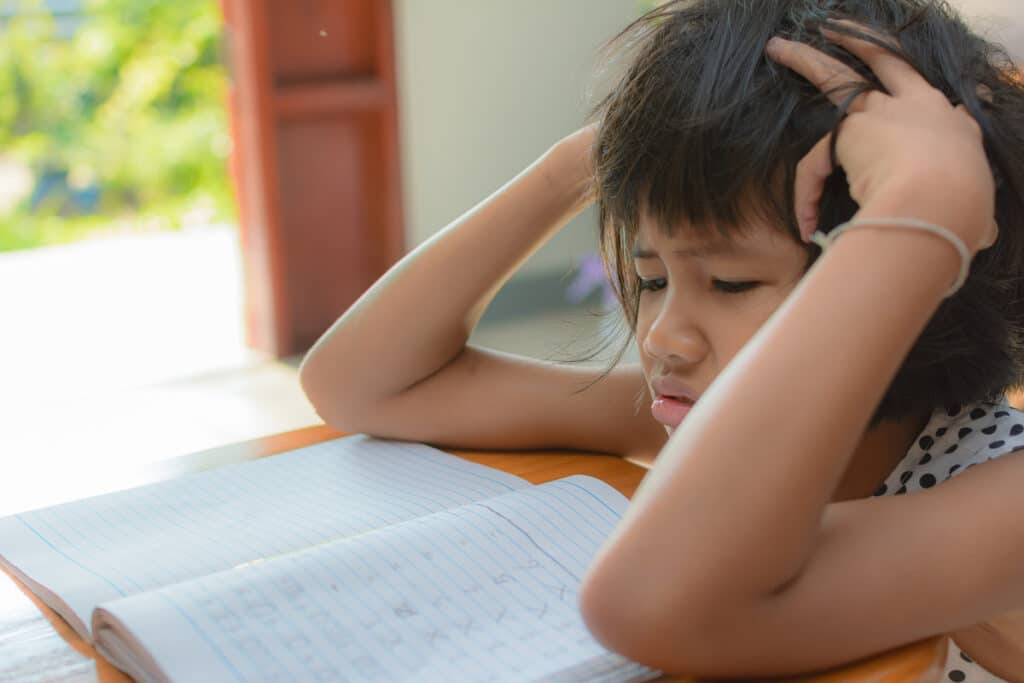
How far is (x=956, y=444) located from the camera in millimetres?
786

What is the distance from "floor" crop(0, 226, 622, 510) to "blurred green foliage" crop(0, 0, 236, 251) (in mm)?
511

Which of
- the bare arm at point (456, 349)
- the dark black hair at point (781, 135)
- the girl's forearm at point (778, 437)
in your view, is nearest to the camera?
the girl's forearm at point (778, 437)

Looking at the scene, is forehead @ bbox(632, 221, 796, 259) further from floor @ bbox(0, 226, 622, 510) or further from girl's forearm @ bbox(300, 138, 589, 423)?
floor @ bbox(0, 226, 622, 510)

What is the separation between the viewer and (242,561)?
2.50ft

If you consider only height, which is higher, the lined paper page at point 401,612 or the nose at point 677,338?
the nose at point 677,338

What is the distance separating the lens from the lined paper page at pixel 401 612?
0.61 meters

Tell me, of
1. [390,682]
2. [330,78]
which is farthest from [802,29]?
[330,78]

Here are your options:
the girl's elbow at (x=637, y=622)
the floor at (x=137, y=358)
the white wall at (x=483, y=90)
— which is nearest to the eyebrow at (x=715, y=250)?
the girl's elbow at (x=637, y=622)

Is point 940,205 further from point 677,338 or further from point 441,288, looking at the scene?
point 441,288

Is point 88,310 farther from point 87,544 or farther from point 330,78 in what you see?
point 87,544

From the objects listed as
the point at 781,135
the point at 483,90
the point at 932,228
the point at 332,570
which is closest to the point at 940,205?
the point at 932,228

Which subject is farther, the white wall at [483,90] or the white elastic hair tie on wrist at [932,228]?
the white wall at [483,90]

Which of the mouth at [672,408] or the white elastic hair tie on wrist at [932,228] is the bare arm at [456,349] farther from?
the white elastic hair tie on wrist at [932,228]

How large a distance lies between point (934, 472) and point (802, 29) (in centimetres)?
28
